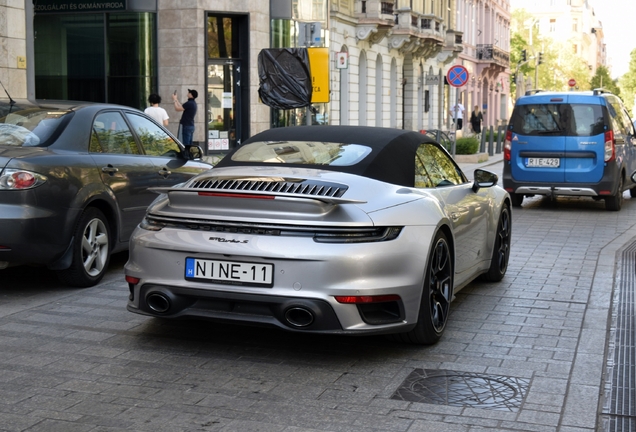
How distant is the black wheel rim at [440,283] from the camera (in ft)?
19.6

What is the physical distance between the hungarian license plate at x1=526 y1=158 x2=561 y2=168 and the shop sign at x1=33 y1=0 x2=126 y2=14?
14.4 meters

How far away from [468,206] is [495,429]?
2.90 metres

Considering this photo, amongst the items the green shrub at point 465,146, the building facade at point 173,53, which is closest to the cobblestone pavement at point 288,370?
the building facade at point 173,53

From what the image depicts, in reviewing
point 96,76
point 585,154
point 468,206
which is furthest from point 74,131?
point 96,76

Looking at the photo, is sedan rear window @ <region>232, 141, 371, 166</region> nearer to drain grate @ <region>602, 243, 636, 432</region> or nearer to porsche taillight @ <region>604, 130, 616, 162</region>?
drain grate @ <region>602, 243, 636, 432</region>

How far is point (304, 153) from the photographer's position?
6.30 m

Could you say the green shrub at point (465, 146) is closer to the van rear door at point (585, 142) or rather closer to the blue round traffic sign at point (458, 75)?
the blue round traffic sign at point (458, 75)

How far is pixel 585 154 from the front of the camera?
15195 millimetres

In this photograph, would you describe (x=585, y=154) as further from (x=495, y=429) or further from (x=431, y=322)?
(x=495, y=429)

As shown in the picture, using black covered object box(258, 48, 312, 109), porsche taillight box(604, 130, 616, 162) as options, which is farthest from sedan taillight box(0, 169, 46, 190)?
black covered object box(258, 48, 312, 109)

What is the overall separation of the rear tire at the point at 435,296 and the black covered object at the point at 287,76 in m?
12.6

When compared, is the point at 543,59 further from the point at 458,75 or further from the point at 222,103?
the point at 222,103

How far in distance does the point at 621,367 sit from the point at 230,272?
2266 mm

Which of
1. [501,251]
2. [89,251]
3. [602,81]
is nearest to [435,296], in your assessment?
[501,251]
